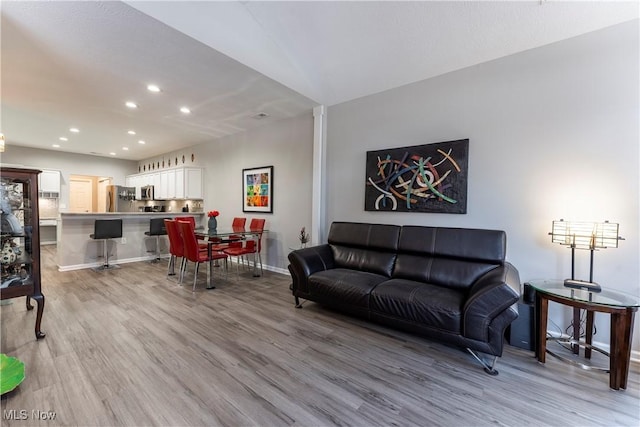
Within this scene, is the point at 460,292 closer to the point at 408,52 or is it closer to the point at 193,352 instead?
the point at 193,352

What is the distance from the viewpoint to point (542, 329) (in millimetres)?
2113

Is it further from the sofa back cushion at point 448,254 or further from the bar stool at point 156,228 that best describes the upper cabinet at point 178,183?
the sofa back cushion at point 448,254

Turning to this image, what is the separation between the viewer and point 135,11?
2148mm

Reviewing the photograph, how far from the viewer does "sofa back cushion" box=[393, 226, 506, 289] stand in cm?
259

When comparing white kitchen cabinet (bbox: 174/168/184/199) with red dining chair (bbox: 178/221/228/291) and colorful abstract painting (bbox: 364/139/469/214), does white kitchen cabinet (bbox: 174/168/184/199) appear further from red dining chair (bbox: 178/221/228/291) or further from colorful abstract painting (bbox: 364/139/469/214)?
colorful abstract painting (bbox: 364/139/469/214)

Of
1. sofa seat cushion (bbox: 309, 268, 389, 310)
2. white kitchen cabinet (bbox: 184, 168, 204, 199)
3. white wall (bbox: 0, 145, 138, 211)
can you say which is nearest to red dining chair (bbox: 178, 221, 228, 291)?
sofa seat cushion (bbox: 309, 268, 389, 310)

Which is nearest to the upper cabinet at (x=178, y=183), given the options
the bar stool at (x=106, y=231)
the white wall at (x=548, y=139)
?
the bar stool at (x=106, y=231)

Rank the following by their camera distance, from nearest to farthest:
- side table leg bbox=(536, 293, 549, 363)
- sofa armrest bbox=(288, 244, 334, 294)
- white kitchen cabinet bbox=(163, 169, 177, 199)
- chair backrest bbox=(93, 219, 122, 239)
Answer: side table leg bbox=(536, 293, 549, 363), sofa armrest bbox=(288, 244, 334, 294), chair backrest bbox=(93, 219, 122, 239), white kitchen cabinet bbox=(163, 169, 177, 199)

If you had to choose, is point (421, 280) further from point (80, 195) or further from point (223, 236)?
point (80, 195)

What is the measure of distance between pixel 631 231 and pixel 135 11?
4.42m

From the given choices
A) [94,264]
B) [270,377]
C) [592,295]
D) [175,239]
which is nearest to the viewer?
[270,377]

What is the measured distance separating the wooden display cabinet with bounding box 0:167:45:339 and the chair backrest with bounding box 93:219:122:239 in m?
Result: 2.62

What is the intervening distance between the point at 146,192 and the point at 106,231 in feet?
10.8

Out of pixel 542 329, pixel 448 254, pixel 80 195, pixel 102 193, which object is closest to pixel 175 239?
pixel 448 254
